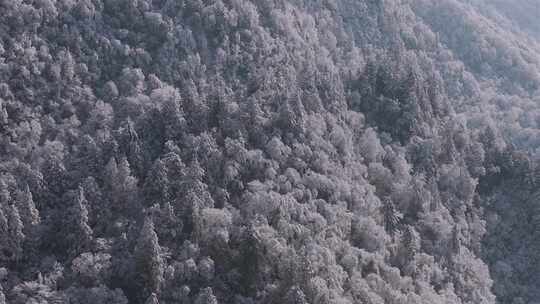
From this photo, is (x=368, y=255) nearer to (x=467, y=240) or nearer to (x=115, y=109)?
(x=467, y=240)

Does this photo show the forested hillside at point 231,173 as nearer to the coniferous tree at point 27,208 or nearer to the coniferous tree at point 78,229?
the coniferous tree at point 27,208

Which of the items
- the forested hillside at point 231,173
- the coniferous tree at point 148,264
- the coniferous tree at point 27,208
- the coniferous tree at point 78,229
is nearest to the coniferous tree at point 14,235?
the forested hillside at point 231,173

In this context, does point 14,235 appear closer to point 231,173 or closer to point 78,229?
point 78,229

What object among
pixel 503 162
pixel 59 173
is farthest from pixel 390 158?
pixel 59 173

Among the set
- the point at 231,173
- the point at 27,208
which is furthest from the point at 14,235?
the point at 231,173

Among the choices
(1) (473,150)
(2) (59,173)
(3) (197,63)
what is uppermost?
(1) (473,150)

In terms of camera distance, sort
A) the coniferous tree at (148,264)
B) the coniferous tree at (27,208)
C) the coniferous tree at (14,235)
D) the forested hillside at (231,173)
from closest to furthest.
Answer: the coniferous tree at (148,264) → the coniferous tree at (14,235) → the forested hillside at (231,173) → the coniferous tree at (27,208)

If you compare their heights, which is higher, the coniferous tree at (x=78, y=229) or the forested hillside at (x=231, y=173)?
the forested hillside at (x=231, y=173)

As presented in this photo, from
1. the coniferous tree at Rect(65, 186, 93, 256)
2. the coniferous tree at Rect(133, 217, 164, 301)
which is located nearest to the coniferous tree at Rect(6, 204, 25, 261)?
the coniferous tree at Rect(65, 186, 93, 256)
